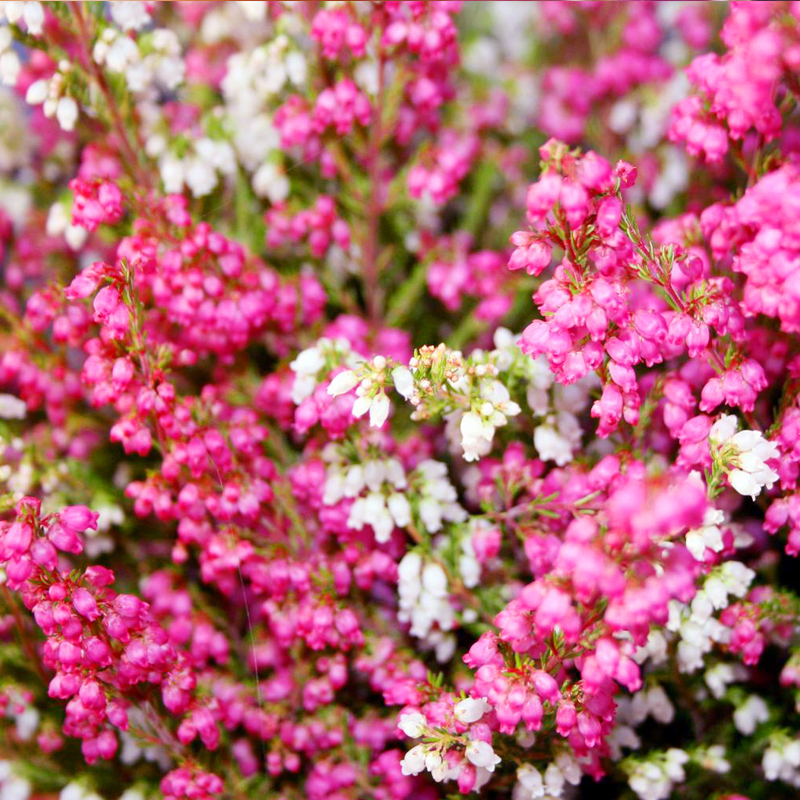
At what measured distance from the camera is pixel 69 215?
1663 millimetres

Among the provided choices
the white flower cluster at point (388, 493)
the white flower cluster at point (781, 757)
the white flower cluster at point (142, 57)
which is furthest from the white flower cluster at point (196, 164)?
the white flower cluster at point (781, 757)

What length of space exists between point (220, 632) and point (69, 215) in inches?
31.5

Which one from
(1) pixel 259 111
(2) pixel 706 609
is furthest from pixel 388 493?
(1) pixel 259 111

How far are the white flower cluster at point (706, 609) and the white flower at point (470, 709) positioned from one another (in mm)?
340

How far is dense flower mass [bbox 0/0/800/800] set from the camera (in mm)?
1144

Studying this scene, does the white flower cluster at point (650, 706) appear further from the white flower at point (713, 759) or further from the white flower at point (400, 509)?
the white flower at point (400, 509)

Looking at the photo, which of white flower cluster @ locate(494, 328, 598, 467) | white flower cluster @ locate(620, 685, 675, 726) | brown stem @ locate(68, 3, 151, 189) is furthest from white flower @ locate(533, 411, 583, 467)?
brown stem @ locate(68, 3, 151, 189)

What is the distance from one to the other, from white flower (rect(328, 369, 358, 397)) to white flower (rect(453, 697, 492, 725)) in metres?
0.44

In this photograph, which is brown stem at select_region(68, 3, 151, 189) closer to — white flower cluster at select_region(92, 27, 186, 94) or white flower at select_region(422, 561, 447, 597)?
white flower cluster at select_region(92, 27, 186, 94)

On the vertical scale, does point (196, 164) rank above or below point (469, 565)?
above

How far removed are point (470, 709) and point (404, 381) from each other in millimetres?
426

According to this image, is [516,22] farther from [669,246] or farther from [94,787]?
[94,787]

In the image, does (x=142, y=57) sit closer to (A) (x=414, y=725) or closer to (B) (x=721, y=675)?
(A) (x=414, y=725)

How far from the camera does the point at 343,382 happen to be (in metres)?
1.25
